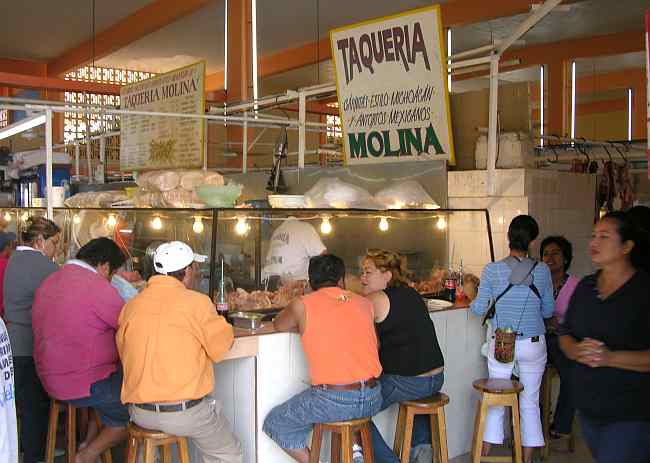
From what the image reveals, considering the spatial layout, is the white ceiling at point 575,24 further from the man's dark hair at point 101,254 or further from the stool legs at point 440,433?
the man's dark hair at point 101,254

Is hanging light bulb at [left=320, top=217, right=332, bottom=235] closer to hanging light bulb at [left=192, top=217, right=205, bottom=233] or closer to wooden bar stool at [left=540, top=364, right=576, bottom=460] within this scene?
hanging light bulb at [left=192, top=217, right=205, bottom=233]

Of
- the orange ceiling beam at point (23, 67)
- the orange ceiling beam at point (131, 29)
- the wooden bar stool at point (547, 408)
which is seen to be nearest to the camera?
the wooden bar stool at point (547, 408)

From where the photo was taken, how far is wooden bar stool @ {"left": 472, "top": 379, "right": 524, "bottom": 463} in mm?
4301

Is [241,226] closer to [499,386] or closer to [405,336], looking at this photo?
[405,336]

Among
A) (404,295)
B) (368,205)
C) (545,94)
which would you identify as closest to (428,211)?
(368,205)

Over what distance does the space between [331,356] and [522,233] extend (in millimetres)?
1517

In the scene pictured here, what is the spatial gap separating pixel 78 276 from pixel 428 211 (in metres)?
2.51

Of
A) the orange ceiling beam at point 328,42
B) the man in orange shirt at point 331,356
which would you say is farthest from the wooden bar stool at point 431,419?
the orange ceiling beam at point 328,42

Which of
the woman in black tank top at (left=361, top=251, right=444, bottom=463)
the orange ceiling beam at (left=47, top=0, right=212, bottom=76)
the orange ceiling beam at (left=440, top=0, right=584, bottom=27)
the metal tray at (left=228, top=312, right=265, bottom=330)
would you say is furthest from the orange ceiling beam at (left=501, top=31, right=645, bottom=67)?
the metal tray at (left=228, top=312, right=265, bottom=330)

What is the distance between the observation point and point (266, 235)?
4.59m

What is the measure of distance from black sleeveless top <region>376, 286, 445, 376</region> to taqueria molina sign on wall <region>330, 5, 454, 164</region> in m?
1.62

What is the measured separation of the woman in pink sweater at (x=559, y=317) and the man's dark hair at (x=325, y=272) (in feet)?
5.75

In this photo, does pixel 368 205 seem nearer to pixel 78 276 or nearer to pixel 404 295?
pixel 404 295

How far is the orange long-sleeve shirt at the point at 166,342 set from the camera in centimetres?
334
